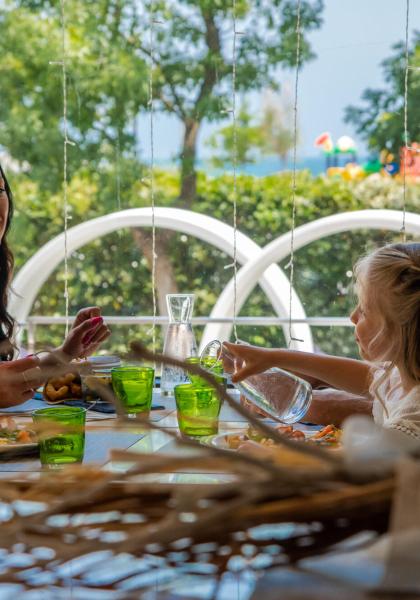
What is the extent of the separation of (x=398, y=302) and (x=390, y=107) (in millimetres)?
4903

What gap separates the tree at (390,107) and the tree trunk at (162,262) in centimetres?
158

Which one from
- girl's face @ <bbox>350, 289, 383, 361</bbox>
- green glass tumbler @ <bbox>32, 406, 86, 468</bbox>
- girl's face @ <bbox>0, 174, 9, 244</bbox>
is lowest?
green glass tumbler @ <bbox>32, 406, 86, 468</bbox>

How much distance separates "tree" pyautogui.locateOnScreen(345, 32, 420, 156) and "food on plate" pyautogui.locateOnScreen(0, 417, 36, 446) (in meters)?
4.77

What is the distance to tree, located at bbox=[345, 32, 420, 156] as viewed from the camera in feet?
18.9

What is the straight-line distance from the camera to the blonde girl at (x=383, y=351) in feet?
4.33

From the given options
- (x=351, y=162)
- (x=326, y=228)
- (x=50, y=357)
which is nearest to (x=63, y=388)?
(x=50, y=357)

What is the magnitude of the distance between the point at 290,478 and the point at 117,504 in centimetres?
9

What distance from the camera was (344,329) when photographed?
5.90 m

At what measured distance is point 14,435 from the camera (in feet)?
4.45

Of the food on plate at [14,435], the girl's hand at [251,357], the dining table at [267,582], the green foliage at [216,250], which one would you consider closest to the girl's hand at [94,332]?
the food on plate at [14,435]

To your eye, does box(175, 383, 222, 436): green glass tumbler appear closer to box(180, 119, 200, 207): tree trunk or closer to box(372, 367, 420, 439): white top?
box(372, 367, 420, 439): white top

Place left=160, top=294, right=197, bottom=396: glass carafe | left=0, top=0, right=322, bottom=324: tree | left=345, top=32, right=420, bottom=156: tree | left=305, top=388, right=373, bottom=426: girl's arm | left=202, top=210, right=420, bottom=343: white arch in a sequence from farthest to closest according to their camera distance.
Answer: left=0, top=0, right=322, bottom=324: tree
left=345, top=32, right=420, bottom=156: tree
left=202, top=210, right=420, bottom=343: white arch
left=160, top=294, right=197, bottom=396: glass carafe
left=305, top=388, right=373, bottom=426: girl's arm

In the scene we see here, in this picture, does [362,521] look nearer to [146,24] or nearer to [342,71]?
[342,71]

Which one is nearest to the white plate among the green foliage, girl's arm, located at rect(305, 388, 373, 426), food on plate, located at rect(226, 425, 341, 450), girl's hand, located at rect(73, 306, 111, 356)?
food on plate, located at rect(226, 425, 341, 450)
